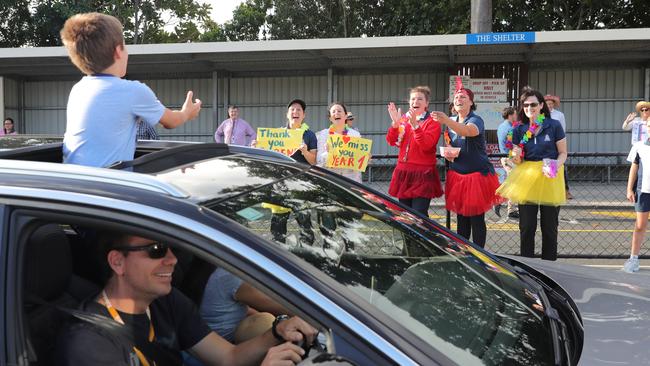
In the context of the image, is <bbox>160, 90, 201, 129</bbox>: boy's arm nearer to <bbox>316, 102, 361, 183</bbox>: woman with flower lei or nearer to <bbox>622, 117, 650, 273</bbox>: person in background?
<bbox>316, 102, 361, 183</bbox>: woman with flower lei

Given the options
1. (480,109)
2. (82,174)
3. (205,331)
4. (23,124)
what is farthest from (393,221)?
(23,124)

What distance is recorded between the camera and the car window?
1843 mm

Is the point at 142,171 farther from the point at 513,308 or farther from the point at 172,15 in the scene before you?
the point at 172,15

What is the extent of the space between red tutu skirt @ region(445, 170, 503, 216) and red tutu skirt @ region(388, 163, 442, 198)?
20 centimetres

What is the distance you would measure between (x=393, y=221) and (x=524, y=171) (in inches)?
150

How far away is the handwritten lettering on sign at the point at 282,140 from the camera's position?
6910mm

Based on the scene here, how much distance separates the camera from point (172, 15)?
104ft

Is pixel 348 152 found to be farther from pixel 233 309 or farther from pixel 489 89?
pixel 489 89

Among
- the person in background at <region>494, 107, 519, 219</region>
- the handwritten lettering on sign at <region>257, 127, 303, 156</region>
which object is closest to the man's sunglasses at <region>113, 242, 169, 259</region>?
the handwritten lettering on sign at <region>257, 127, 303, 156</region>

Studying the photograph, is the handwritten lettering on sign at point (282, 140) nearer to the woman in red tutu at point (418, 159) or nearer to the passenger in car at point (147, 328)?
the woman in red tutu at point (418, 159)

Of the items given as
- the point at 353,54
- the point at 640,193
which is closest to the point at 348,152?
the point at 640,193

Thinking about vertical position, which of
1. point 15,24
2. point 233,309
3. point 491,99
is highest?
point 15,24

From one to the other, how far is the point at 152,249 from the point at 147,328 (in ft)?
1.14

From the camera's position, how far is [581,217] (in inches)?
428
